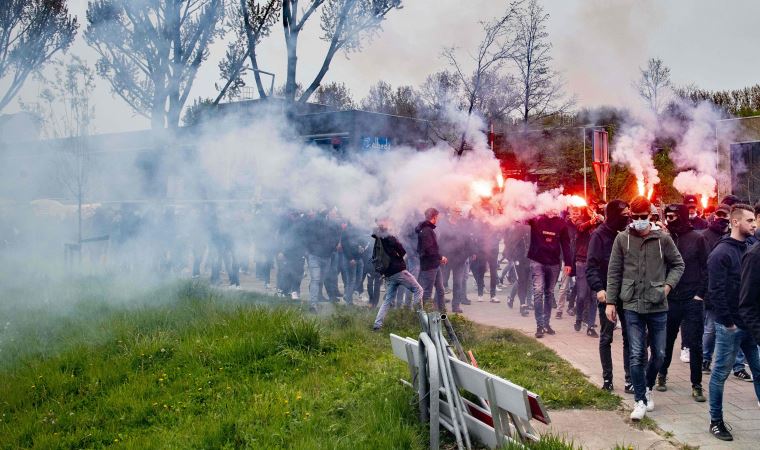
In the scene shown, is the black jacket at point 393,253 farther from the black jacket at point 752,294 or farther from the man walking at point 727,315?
the black jacket at point 752,294

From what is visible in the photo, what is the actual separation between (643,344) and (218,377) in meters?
3.93

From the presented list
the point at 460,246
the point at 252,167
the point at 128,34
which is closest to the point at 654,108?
the point at 460,246

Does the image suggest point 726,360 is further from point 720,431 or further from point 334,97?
point 334,97

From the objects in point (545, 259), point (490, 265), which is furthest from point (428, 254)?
point (490, 265)

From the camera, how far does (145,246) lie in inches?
582

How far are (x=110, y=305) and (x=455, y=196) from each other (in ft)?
22.2

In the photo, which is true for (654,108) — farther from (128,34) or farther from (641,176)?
(128,34)

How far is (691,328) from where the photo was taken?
20.0 ft

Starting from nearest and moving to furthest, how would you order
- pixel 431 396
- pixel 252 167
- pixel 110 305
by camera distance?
pixel 431 396 < pixel 110 305 < pixel 252 167

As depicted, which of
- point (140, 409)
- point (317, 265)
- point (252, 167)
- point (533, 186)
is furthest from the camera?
point (252, 167)

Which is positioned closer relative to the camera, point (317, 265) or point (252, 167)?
point (317, 265)

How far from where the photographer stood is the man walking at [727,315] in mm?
4820

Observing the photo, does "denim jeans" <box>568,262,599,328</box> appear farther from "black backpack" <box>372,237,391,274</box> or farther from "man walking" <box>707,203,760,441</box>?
"man walking" <box>707,203,760,441</box>

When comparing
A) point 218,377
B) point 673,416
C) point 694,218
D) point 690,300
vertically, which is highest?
point 694,218
